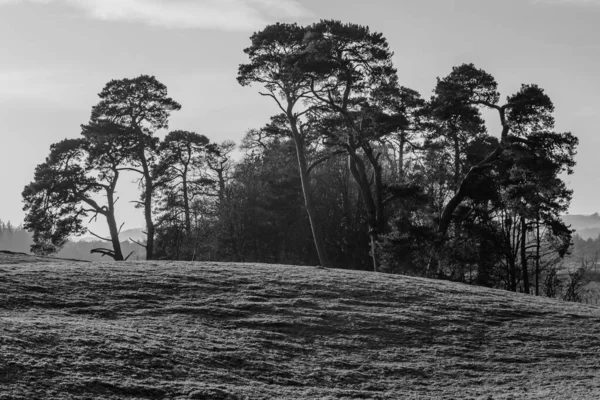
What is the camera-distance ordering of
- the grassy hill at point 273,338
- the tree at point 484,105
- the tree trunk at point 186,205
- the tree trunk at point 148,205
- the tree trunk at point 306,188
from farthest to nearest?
the tree trunk at point 186,205 → the tree trunk at point 148,205 → the tree trunk at point 306,188 → the tree at point 484,105 → the grassy hill at point 273,338

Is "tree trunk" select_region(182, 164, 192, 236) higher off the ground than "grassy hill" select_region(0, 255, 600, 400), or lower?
higher

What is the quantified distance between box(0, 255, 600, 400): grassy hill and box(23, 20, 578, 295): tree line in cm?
1364

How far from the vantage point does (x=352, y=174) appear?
130 feet

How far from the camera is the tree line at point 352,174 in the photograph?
3359 centimetres

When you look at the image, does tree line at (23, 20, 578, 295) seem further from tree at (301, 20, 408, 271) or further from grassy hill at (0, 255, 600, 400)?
grassy hill at (0, 255, 600, 400)

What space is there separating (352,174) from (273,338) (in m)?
27.2

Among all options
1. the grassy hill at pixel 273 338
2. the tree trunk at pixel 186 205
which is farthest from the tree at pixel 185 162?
the grassy hill at pixel 273 338

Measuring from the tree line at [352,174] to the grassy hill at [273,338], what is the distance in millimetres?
13642

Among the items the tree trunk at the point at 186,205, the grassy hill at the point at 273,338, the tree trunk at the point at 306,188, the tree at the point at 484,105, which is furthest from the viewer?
the tree trunk at the point at 186,205

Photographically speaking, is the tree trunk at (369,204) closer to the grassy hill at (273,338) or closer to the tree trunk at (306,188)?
the tree trunk at (306,188)

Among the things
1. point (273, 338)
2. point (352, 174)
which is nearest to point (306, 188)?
point (352, 174)

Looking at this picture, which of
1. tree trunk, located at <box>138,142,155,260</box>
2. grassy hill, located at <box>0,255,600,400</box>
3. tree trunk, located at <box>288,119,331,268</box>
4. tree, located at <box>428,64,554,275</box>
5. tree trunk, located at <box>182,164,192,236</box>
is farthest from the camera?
tree trunk, located at <box>182,164,192,236</box>

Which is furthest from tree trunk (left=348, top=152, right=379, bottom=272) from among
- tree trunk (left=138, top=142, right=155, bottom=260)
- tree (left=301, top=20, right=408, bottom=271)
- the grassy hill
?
the grassy hill

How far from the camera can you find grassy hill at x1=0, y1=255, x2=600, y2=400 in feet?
30.8
